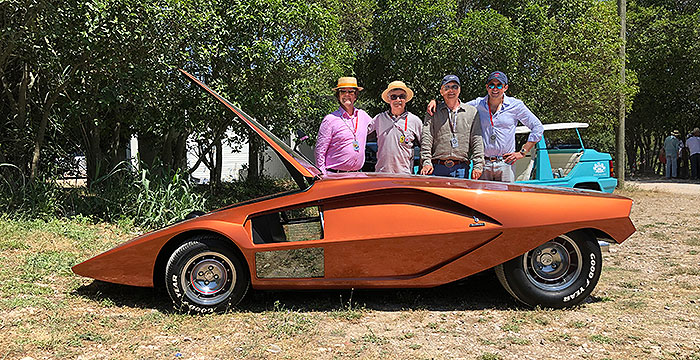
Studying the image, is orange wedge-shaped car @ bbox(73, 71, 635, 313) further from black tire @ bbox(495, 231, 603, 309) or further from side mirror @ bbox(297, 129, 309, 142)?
side mirror @ bbox(297, 129, 309, 142)

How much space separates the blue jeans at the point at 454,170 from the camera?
4.99m

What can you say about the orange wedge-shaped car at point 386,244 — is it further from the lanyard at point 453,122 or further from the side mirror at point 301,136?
the side mirror at point 301,136

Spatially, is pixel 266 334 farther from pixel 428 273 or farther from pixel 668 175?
pixel 668 175

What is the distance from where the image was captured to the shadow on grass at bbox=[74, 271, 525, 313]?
13.2ft

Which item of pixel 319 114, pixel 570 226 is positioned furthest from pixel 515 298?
pixel 319 114

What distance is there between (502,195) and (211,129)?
281 inches

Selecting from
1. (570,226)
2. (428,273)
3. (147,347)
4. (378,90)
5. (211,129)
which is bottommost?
(147,347)

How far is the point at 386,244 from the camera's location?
3.68 metres

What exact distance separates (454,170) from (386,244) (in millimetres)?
1584

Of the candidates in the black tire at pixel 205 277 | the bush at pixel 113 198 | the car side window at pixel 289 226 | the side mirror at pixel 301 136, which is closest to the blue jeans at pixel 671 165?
the side mirror at pixel 301 136

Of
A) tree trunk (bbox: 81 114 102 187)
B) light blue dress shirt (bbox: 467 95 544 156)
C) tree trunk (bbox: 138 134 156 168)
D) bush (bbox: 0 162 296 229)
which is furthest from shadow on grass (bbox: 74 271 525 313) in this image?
tree trunk (bbox: 138 134 156 168)

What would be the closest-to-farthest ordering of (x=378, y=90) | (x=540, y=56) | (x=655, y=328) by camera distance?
(x=655, y=328) → (x=540, y=56) → (x=378, y=90)

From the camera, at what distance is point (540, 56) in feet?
38.2

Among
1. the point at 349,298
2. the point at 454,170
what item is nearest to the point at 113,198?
the point at 349,298
